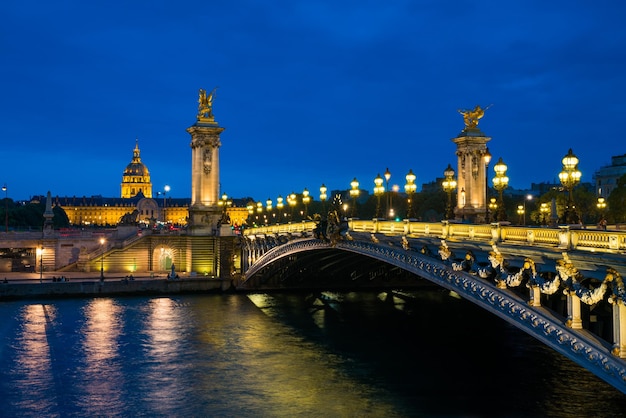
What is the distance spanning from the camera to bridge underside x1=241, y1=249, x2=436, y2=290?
6019 centimetres

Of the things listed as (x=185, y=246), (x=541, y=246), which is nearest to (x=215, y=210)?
(x=185, y=246)

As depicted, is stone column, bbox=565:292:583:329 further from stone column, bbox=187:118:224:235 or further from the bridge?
stone column, bbox=187:118:224:235

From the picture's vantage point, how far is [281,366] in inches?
1312

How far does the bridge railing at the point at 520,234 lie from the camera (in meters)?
17.9

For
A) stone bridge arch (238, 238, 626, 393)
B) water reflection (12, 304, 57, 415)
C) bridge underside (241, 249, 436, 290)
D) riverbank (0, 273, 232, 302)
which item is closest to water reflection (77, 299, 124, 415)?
water reflection (12, 304, 57, 415)

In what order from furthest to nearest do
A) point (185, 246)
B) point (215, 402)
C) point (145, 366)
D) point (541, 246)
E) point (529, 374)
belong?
point (185, 246) < point (145, 366) < point (529, 374) < point (215, 402) < point (541, 246)

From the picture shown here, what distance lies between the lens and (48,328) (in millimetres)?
42719

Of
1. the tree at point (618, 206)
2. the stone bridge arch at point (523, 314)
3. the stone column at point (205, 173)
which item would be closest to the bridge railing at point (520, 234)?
the stone bridge arch at point (523, 314)

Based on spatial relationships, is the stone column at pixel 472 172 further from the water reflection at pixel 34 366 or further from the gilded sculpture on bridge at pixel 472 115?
the water reflection at pixel 34 366

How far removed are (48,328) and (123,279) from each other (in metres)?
17.9

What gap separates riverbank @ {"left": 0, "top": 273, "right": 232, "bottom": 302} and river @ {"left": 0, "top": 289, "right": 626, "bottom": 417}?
4180 millimetres

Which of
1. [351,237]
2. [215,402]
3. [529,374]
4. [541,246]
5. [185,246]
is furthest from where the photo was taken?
[185,246]

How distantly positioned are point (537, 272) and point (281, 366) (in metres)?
15.3

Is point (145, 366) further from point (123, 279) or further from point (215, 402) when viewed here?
point (123, 279)
